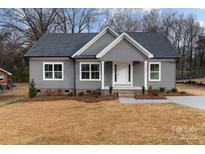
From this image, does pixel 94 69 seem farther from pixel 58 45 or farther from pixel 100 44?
pixel 58 45

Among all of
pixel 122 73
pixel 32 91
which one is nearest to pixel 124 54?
pixel 122 73

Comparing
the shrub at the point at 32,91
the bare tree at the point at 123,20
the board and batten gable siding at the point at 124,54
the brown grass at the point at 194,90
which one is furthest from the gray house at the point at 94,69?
the bare tree at the point at 123,20

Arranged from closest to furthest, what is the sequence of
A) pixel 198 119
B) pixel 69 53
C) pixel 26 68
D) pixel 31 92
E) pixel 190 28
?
pixel 198 119
pixel 31 92
pixel 69 53
pixel 26 68
pixel 190 28

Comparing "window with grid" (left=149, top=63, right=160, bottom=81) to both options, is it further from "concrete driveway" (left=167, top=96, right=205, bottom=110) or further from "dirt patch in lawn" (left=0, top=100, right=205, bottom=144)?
"dirt patch in lawn" (left=0, top=100, right=205, bottom=144)

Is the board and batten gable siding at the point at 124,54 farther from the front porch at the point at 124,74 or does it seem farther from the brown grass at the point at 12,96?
the brown grass at the point at 12,96

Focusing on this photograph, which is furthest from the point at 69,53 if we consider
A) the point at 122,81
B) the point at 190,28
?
the point at 190,28

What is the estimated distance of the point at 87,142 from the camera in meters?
7.22

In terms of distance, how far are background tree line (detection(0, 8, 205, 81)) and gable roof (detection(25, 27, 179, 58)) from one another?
1195 centimetres

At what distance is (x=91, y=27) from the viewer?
135 ft

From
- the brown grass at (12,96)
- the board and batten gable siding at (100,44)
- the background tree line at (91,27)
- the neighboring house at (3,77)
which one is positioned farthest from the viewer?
the background tree line at (91,27)

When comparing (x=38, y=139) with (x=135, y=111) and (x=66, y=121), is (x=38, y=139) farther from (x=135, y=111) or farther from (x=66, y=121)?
(x=135, y=111)

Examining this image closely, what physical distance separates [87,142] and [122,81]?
1277 cm

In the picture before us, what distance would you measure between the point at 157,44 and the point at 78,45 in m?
6.34

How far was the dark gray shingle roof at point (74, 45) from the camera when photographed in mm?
19859
